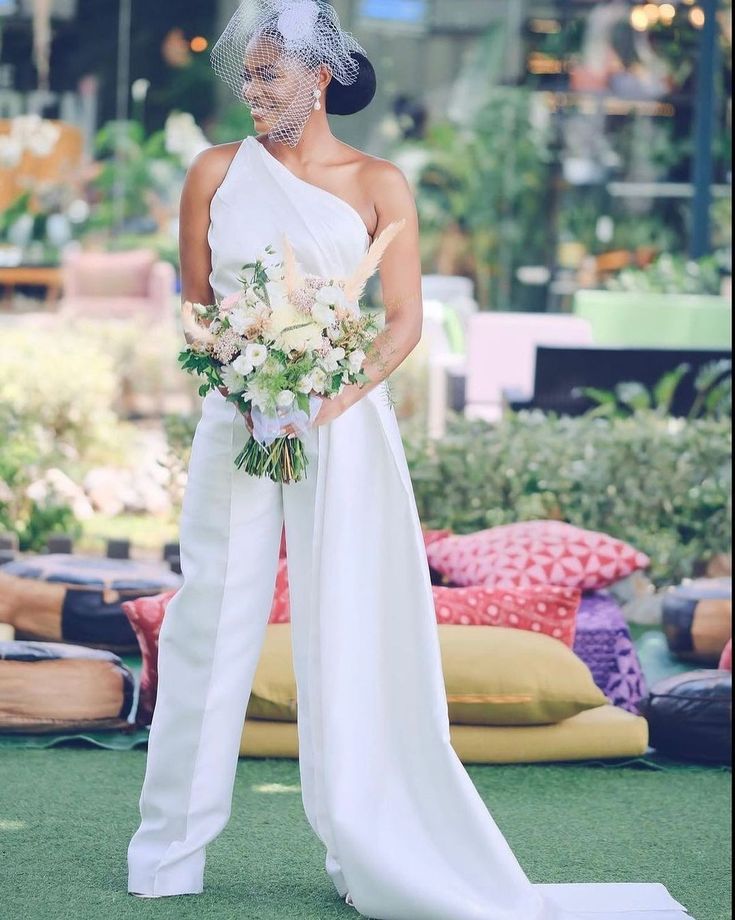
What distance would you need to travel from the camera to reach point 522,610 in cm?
405

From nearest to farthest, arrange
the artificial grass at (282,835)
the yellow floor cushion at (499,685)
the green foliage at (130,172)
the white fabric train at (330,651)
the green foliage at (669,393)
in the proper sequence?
the white fabric train at (330,651)
the artificial grass at (282,835)
the yellow floor cushion at (499,685)
the green foliage at (669,393)
the green foliage at (130,172)

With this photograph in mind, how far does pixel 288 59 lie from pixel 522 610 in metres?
1.73

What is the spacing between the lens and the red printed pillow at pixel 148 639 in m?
3.90

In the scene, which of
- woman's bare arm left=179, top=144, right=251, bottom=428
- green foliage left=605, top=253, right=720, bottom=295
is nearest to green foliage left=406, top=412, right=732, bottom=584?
woman's bare arm left=179, top=144, right=251, bottom=428

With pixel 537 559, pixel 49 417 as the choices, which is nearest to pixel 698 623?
pixel 537 559

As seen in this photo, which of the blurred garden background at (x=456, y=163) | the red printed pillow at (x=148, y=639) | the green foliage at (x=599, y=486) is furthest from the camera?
the blurred garden background at (x=456, y=163)

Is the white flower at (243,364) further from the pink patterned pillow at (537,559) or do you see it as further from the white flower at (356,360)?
the pink patterned pillow at (537,559)

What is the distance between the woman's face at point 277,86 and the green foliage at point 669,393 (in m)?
4.13

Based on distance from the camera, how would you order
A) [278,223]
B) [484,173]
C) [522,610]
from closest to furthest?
[278,223], [522,610], [484,173]

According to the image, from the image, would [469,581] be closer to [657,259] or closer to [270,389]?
[270,389]

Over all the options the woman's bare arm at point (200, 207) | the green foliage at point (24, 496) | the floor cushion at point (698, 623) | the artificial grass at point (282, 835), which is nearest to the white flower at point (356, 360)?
the woman's bare arm at point (200, 207)

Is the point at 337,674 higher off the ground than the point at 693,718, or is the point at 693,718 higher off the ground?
the point at 337,674

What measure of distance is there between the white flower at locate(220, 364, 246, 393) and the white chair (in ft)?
21.5

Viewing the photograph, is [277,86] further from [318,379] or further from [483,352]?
[483,352]
